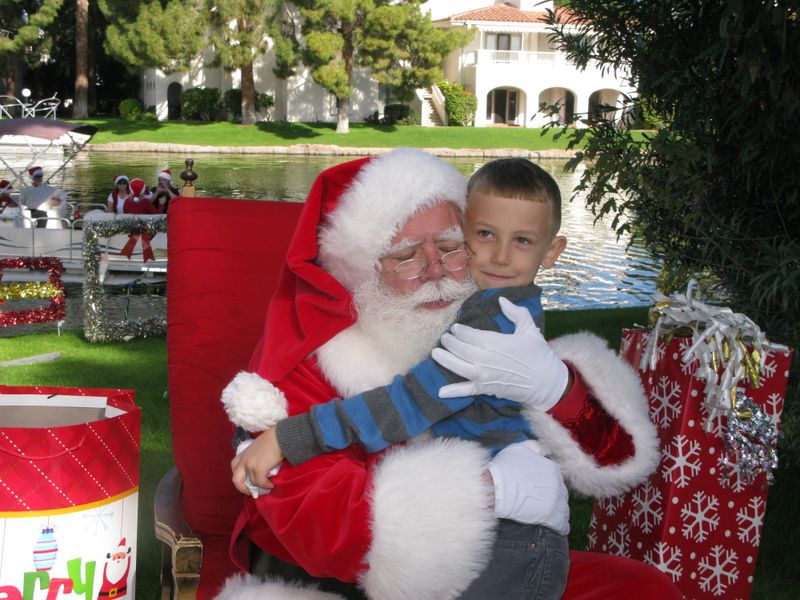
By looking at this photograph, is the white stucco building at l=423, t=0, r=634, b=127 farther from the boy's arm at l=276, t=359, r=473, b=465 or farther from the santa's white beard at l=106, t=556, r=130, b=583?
the santa's white beard at l=106, t=556, r=130, b=583

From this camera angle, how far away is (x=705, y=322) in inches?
103

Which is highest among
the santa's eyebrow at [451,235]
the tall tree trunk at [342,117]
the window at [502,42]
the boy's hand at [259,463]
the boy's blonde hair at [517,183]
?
the window at [502,42]

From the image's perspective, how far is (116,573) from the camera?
6.93ft

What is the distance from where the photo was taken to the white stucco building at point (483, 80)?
127 feet

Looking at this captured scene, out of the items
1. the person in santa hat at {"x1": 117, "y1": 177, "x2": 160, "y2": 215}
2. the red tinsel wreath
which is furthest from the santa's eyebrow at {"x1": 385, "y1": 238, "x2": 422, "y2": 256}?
the person in santa hat at {"x1": 117, "y1": 177, "x2": 160, "y2": 215}

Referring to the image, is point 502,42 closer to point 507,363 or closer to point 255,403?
point 507,363

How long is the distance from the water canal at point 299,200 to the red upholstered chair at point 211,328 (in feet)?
8.25

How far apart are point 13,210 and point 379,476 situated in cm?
1070

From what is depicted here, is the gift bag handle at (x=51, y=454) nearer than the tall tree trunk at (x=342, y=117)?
A: Yes

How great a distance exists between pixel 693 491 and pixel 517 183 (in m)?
1.16

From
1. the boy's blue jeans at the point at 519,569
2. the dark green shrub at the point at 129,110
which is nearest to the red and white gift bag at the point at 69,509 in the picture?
the boy's blue jeans at the point at 519,569

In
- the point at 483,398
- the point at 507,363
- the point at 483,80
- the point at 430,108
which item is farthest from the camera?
the point at 483,80

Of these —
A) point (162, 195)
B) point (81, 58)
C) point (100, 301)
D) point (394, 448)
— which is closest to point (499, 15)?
point (81, 58)

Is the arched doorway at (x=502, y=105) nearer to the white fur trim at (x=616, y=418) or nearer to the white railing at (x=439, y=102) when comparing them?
the white railing at (x=439, y=102)
